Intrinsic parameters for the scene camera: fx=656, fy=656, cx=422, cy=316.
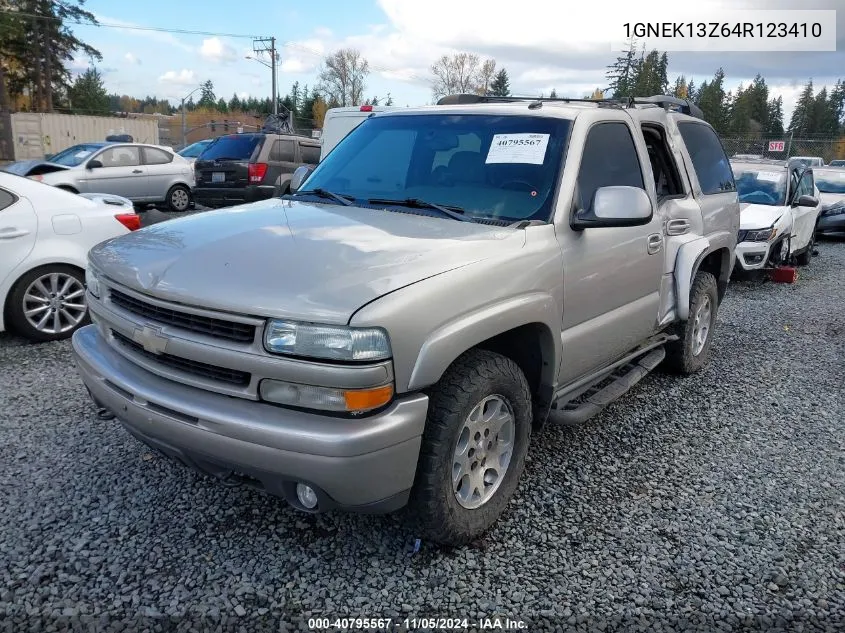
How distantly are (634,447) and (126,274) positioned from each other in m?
3.02

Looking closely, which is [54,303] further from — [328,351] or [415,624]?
[415,624]

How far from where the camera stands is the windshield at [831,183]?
15836 millimetres

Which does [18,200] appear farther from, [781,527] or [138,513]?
[781,527]

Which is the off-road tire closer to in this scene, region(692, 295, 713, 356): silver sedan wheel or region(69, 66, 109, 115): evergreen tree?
region(692, 295, 713, 356): silver sedan wheel

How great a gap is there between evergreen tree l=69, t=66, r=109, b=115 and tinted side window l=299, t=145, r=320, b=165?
4215 cm

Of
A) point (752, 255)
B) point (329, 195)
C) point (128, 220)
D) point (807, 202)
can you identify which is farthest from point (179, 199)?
point (807, 202)

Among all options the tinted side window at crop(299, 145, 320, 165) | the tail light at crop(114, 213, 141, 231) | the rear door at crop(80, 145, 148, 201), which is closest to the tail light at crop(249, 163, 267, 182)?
the tinted side window at crop(299, 145, 320, 165)

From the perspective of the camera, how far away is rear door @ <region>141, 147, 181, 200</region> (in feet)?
45.0

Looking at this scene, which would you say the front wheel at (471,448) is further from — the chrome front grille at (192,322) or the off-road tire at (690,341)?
the off-road tire at (690,341)

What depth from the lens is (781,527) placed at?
321 cm

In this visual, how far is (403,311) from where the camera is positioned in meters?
2.36

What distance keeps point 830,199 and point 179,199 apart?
14852 mm

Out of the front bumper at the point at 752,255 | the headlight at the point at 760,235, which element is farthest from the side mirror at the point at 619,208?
the headlight at the point at 760,235

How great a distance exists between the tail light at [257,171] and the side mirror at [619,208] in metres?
10.5
